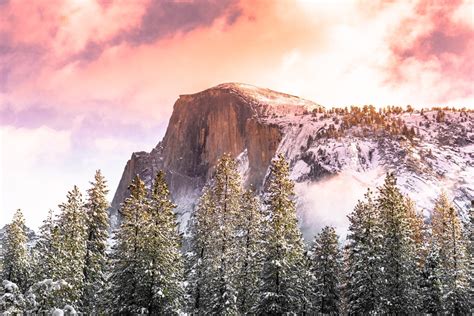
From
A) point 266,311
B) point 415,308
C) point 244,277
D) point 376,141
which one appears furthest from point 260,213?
point 376,141

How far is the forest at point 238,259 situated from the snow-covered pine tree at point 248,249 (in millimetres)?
83

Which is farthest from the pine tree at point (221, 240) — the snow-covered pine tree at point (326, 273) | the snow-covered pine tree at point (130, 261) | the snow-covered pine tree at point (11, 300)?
the snow-covered pine tree at point (11, 300)

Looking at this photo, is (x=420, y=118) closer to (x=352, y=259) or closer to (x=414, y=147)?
(x=414, y=147)

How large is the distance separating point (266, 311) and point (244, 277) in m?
5.74

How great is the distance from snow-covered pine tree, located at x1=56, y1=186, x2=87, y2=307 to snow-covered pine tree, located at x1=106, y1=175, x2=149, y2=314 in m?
2.30

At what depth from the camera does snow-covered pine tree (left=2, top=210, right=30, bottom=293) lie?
2135 inches

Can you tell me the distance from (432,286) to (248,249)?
19.3 metres

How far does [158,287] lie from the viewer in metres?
31.3

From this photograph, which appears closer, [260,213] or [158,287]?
[158,287]

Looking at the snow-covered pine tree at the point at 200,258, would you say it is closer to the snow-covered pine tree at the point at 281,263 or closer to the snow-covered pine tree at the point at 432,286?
the snow-covered pine tree at the point at 281,263

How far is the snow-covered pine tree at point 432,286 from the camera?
45250mm

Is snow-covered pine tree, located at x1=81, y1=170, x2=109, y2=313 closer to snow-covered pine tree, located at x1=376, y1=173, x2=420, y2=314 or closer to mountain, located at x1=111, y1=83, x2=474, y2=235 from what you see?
snow-covered pine tree, located at x1=376, y1=173, x2=420, y2=314

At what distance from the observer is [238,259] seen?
38.9 meters

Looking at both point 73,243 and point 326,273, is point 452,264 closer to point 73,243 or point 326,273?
point 326,273
